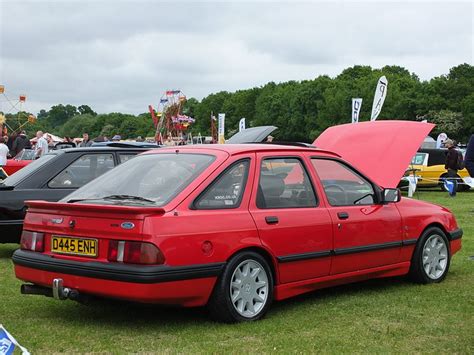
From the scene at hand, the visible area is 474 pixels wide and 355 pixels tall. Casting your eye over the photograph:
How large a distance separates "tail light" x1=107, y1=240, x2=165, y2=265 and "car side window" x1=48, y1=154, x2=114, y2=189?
3651 mm

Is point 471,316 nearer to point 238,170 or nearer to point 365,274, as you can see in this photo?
point 365,274

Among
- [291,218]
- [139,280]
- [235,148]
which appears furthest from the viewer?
[235,148]

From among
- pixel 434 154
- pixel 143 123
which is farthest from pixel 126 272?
pixel 143 123

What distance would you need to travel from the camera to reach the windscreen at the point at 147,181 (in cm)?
524

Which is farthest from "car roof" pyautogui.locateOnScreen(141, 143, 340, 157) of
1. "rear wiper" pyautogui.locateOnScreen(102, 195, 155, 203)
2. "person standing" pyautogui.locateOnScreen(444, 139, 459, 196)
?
"person standing" pyautogui.locateOnScreen(444, 139, 459, 196)

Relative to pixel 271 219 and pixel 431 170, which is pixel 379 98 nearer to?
pixel 431 170

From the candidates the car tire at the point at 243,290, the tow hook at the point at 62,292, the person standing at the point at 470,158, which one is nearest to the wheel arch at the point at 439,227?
the car tire at the point at 243,290

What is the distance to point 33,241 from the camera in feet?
18.1

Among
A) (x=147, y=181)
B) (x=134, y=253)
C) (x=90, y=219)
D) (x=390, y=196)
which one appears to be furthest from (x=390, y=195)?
(x=90, y=219)

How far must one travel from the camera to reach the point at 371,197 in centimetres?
661

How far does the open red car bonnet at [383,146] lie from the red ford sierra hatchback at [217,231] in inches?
94.7

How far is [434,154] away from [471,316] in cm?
1929

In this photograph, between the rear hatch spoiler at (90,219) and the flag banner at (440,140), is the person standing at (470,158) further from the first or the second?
the flag banner at (440,140)

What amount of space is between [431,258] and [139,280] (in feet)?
11.9
